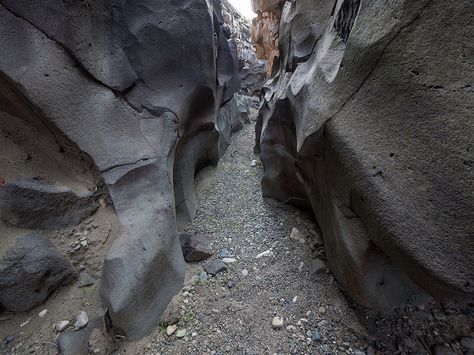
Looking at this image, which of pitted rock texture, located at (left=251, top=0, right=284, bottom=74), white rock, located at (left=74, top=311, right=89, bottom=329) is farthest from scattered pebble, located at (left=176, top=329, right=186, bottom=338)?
pitted rock texture, located at (left=251, top=0, right=284, bottom=74)

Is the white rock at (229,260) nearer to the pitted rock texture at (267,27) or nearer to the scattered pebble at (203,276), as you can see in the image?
the scattered pebble at (203,276)

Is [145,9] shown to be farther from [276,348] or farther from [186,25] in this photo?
[276,348]

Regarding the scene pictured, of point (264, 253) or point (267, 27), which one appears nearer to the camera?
point (264, 253)

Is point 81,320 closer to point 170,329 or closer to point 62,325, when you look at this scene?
point 62,325

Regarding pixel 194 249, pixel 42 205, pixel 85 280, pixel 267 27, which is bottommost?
pixel 194 249

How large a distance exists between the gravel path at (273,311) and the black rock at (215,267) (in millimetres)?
45

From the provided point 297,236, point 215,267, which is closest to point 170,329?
point 215,267

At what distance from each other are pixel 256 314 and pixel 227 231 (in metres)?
1.05

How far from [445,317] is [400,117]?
57.6 inches

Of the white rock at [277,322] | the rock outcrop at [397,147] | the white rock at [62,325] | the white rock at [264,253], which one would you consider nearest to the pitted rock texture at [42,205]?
the white rock at [62,325]

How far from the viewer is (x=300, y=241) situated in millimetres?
2623

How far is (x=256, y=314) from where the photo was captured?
1.93 metres

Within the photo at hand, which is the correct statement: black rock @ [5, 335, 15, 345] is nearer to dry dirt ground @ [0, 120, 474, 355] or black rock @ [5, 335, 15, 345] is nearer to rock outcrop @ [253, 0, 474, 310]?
dry dirt ground @ [0, 120, 474, 355]

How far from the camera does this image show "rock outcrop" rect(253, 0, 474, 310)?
3.26ft
